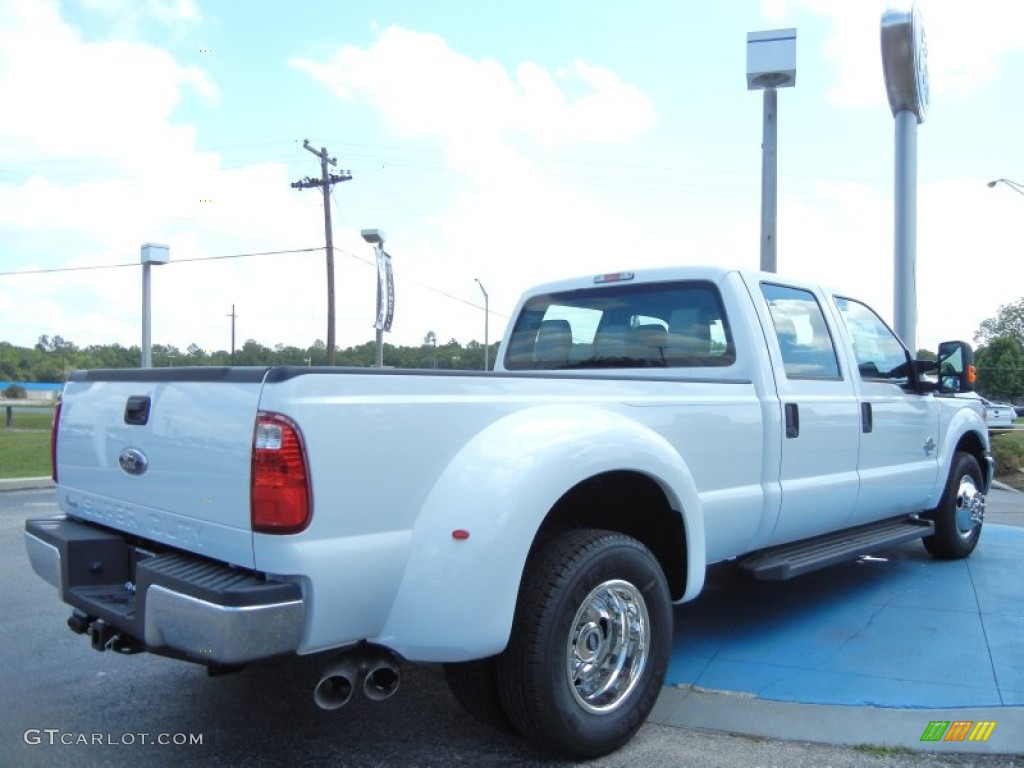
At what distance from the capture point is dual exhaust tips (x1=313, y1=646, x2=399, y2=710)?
2.64 m

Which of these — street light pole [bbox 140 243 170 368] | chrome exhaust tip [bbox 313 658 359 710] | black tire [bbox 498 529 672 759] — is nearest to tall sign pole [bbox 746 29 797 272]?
black tire [bbox 498 529 672 759]

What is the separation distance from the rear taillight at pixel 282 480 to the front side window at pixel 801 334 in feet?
9.42

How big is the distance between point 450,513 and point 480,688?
2.39 ft

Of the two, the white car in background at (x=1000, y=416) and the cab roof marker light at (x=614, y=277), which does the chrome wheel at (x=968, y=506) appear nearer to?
the cab roof marker light at (x=614, y=277)

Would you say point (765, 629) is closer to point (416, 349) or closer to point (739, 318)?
Answer: point (739, 318)

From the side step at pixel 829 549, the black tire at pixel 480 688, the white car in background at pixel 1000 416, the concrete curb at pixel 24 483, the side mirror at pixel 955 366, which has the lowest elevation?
the concrete curb at pixel 24 483

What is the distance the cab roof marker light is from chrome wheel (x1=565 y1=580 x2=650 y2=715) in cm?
218

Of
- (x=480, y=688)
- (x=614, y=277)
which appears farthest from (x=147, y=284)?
(x=480, y=688)

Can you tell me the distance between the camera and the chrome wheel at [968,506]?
641 cm

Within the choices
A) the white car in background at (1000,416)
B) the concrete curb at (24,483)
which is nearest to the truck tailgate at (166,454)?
the concrete curb at (24,483)

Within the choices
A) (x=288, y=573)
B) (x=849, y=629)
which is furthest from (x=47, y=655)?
(x=849, y=629)

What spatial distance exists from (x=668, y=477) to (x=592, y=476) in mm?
443

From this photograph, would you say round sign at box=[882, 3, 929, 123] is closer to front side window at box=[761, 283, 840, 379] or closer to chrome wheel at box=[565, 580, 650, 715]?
front side window at box=[761, 283, 840, 379]

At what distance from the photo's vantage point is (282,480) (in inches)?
97.7
